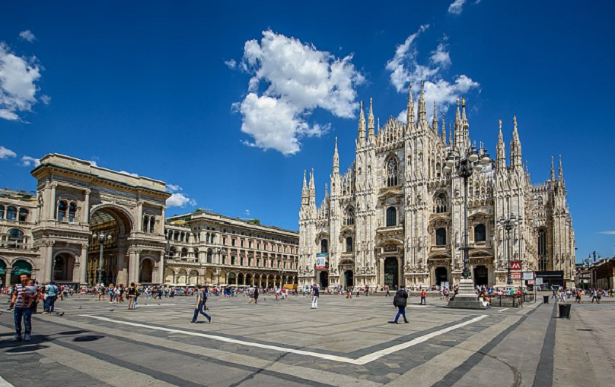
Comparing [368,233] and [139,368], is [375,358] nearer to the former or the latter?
[139,368]

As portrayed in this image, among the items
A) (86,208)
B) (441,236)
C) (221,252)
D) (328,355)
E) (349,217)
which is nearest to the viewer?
(328,355)

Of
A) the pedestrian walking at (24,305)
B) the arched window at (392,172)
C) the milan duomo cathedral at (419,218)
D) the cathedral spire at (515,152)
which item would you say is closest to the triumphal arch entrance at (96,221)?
the milan duomo cathedral at (419,218)

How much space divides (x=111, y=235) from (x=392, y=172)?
3915 centimetres

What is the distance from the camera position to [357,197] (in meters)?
60.2

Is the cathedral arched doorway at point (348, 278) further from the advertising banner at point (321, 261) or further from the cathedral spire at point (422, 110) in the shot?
the cathedral spire at point (422, 110)

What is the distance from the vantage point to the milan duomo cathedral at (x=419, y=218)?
4912cm

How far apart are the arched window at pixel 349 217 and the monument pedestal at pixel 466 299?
121 ft

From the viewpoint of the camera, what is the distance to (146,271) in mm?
56156

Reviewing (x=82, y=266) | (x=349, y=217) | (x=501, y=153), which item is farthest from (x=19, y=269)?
(x=501, y=153)

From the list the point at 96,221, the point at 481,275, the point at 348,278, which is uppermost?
the point at 96,221

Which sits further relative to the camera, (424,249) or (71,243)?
(424,249)

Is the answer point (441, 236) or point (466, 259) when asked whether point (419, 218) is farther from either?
point (466, 259)

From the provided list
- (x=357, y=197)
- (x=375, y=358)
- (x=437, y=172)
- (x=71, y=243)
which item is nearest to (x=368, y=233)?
(x=357, y=197)

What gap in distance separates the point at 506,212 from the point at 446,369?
4476 cm
